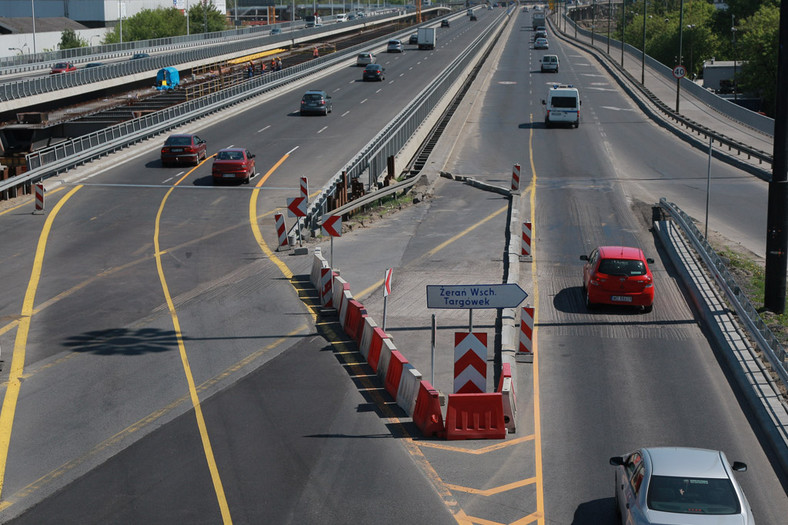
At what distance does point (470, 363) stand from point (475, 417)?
0.93m

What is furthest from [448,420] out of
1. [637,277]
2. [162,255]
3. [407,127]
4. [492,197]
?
[407,127]

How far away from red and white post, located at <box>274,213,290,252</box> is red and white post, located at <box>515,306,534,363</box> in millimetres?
12630

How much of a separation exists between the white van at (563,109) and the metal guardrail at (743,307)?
28.4 meters

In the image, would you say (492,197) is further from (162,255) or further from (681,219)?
(162,255)

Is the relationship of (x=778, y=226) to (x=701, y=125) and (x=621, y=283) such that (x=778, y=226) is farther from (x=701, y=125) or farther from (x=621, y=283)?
(x=701, y=125)

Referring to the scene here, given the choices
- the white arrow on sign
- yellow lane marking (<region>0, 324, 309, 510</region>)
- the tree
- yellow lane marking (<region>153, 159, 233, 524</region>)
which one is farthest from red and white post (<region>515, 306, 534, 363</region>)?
the tree

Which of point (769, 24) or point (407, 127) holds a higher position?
point (769, 24)

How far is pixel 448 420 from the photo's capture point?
1544 centimetres

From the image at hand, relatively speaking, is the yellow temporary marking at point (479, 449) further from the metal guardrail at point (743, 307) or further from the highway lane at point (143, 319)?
the metal guardrail at point (743, 307)

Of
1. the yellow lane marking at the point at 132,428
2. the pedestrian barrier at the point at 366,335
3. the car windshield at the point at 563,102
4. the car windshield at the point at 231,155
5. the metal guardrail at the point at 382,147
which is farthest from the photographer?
the car windshield at the point at 563,102

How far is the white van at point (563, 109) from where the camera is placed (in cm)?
5762

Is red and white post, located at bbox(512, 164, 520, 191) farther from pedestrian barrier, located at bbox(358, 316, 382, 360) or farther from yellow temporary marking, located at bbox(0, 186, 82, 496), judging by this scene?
pedestrian barrier, located at bbox(358, 316, 382, 360)

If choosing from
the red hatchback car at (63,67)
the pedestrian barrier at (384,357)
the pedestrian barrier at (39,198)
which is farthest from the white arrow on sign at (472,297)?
the red hatchback car at (63,67)

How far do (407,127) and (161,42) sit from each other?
70161 mm
